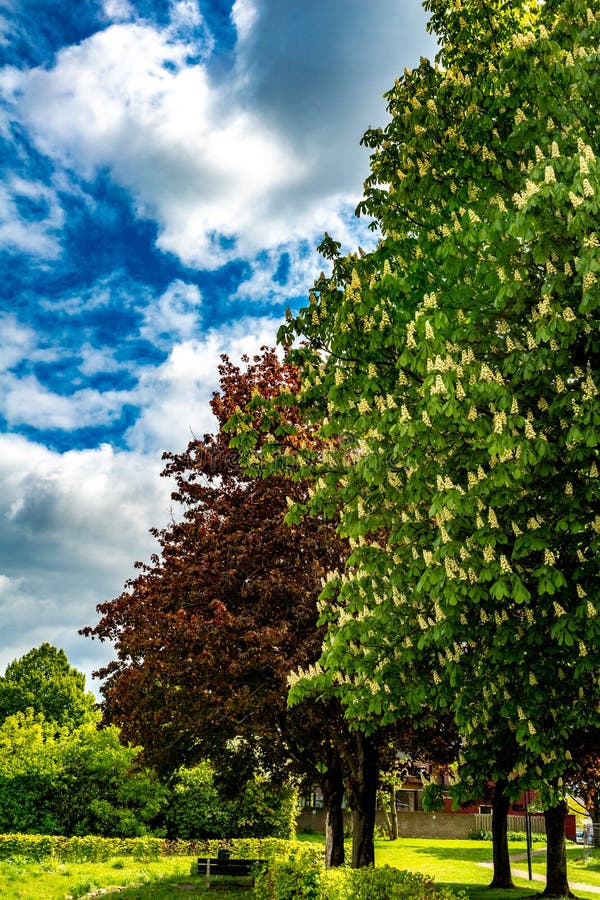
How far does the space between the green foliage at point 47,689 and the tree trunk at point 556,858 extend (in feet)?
160

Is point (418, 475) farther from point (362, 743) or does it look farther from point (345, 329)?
point (362, 743)

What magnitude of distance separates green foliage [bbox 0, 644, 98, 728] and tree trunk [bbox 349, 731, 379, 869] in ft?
163

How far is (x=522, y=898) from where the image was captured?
19703 millimetres

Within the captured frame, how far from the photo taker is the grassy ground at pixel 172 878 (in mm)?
20406

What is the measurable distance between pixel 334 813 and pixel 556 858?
591 centimetres

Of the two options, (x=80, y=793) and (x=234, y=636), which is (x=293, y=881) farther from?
(x=80, y=793)

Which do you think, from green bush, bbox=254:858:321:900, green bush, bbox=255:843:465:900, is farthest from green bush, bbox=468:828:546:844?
green bush, bbox=255:843:465:900

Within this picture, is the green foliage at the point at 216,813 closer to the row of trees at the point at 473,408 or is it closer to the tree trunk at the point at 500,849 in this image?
the tree trunk at the point at 500,849

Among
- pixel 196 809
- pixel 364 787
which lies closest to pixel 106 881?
pixel 364 787

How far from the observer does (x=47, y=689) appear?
2552 inches

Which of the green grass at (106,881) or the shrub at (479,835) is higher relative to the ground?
the green grass at (106,881)

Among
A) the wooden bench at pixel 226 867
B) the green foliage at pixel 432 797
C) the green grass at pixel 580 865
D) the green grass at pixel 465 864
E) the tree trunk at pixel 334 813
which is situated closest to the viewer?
the green foliage at pixel 432 797

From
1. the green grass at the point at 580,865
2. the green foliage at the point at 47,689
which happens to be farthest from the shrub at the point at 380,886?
the green foliage at the point at 47,689

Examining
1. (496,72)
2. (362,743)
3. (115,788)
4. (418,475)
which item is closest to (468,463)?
(418,475)
